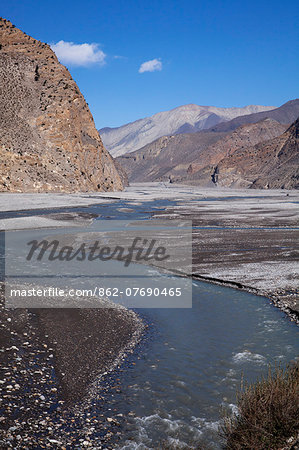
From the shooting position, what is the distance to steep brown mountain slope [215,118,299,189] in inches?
4254

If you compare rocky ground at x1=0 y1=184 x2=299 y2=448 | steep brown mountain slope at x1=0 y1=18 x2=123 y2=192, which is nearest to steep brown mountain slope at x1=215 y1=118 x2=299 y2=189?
steep brown mountain slope at x1=0 y1=18 x2=123 y2=192

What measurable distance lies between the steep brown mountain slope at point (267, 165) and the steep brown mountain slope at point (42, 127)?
50790 mm

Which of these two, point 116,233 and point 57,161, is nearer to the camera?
point 116,233

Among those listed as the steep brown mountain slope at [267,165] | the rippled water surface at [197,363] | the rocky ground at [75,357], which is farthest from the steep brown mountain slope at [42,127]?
the steep brown mountain slope at [267,165]

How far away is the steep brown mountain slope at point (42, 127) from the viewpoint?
187ft

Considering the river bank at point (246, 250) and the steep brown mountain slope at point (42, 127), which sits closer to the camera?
the river bank at point (246, 250)

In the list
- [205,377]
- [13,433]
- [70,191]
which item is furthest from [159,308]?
[70,191]

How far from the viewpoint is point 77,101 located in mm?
70938

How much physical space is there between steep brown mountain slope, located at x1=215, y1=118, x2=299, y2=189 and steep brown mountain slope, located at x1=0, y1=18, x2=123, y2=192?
50790 millimetres

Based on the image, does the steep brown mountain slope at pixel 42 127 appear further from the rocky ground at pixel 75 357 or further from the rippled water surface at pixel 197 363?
the rippled water surface at pixel 197 363

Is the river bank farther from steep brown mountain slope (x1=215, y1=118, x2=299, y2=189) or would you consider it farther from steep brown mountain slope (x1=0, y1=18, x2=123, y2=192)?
steep brown mountain slope (x1=215, y1=118, x2=299, y2=189)

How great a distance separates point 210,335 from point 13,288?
5.80 m

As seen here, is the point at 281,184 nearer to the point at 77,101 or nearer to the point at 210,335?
the point at 77,101

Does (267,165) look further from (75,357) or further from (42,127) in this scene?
(75,357)
